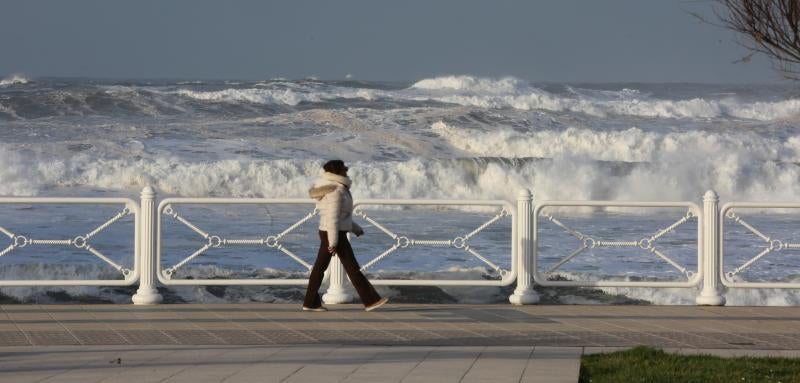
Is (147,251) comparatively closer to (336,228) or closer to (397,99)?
(336,228)

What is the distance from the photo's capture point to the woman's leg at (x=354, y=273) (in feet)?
45.4

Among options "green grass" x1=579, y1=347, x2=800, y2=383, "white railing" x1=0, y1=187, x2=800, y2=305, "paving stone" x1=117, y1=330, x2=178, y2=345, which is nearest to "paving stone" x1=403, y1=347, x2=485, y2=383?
"green grass" x1=579, y1=347, x2=800, y2=383

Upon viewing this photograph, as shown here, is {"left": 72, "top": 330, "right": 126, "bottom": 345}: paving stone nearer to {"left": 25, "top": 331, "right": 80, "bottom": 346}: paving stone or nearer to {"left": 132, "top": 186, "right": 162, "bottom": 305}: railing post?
{"left": 25, "top": 331, "right": 80, "bottom": 346}: paving stone

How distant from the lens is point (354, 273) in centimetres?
1384

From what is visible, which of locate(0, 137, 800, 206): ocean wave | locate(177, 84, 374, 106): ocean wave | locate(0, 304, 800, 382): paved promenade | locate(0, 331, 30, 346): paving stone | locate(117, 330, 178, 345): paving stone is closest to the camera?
locate(0, 304, 800, 382): paved promenade

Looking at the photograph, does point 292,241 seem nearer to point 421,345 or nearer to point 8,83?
point 421,345

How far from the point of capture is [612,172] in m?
45.9

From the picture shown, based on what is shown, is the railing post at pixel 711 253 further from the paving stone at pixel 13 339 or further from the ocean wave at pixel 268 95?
the ocean wave at pixel 268 95

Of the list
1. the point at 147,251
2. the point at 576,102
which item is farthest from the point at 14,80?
the point at 147,251

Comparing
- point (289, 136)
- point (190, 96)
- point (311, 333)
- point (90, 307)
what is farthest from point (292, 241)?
point (190, 96)

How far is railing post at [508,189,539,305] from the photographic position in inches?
582

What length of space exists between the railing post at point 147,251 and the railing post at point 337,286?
5.59 feet

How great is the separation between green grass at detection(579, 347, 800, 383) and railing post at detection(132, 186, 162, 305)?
18.0 feet

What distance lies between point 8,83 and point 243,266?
39181 mm
